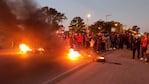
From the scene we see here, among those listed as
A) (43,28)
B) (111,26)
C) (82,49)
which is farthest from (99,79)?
(111,26)

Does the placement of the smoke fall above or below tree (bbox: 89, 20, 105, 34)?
below

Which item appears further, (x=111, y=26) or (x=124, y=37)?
(x=111, y=26)

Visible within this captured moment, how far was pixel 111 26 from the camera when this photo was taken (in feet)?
461

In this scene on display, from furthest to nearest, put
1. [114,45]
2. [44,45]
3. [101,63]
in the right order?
[114,45], [44,45], [101,63]

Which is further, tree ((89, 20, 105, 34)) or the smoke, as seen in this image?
tree ((89, 20, 105, 34))

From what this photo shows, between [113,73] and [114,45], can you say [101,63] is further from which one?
[114,45]

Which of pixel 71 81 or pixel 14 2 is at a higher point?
pixel 14 2

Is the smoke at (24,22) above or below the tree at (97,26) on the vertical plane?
below

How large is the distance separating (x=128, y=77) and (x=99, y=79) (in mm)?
1627

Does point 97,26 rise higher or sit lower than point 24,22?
higher

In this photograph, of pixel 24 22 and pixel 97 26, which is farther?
pixel 97 26

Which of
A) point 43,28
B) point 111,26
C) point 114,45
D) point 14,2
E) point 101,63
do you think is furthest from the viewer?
point 111,26

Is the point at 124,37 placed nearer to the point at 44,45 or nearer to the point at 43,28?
the point at 44,45

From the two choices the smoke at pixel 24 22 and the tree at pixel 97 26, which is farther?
the tree at pixel 97 26
